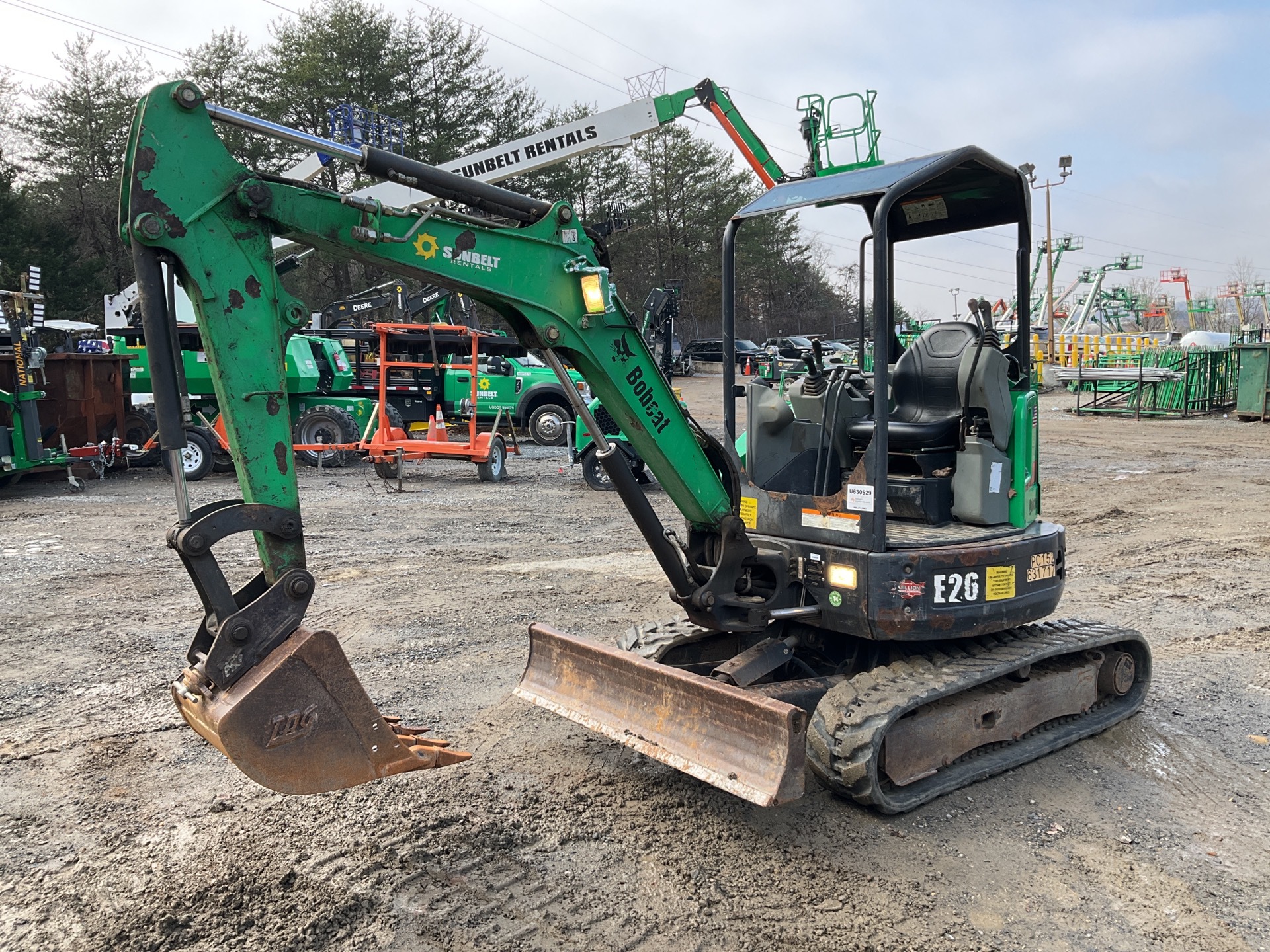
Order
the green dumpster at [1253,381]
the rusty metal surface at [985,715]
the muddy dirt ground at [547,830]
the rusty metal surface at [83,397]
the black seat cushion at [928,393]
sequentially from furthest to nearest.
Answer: the green dumpster at [1253,381], the rusty metal surface at [83,397], the black seat cushion at [928,393], the rusty metal surface at [985,715], the muddy dirt ground at [547,830]

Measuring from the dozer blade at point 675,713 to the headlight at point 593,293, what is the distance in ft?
5.00

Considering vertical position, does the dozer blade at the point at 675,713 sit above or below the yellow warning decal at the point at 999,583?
below

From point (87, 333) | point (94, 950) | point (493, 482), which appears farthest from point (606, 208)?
point (94, 950)

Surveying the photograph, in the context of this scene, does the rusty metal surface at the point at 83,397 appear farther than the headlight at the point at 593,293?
Yes

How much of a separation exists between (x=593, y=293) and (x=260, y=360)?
4.03 ft

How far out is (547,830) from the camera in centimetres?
382

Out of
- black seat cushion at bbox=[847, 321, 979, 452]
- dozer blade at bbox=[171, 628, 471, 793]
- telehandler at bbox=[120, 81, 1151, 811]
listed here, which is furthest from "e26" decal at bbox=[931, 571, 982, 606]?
dozer blade at bbox=[171, 628, 471, 793]

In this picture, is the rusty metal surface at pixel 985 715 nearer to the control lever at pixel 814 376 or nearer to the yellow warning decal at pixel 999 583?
the yellow warning decal at pixel 999 583

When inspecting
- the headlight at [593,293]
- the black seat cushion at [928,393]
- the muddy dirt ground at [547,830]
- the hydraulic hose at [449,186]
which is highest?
the hydraulic hose at [449,186]

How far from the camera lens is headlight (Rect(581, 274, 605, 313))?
365 cm

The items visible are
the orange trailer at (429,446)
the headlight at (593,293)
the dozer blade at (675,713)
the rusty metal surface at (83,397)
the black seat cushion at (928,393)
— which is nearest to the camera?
the dozer blade at (675,713)

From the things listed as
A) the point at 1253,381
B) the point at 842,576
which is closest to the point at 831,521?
the point at 842,576

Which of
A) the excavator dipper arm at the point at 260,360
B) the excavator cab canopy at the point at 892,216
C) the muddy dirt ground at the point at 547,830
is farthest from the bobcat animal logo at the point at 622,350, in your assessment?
the muddy dirt ground at the point at 547,830

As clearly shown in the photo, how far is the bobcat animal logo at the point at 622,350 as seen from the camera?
12.4ft
